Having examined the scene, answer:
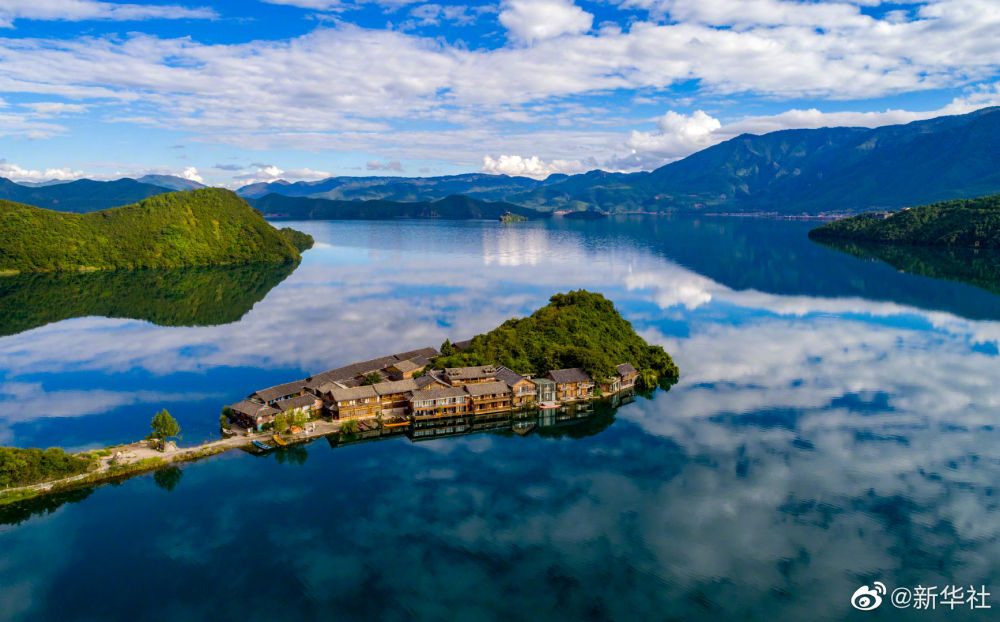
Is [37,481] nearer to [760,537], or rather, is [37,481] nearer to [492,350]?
[492,350]

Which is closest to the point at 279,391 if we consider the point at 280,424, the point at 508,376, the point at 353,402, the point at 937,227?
the point at 280,424

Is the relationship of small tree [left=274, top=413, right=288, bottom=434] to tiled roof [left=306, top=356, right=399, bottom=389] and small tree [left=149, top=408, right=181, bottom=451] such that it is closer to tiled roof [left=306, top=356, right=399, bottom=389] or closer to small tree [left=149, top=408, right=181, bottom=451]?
tiled roof [left=306, top=356, right=399, bottom=389]

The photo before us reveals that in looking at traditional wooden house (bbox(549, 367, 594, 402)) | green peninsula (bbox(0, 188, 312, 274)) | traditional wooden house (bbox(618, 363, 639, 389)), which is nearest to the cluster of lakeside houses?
traditional wooden house (bbox(549, 367, 594, 402))

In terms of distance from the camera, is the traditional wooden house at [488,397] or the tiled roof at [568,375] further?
the tiled roof at [568,375]

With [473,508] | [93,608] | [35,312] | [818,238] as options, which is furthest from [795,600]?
[818,238]

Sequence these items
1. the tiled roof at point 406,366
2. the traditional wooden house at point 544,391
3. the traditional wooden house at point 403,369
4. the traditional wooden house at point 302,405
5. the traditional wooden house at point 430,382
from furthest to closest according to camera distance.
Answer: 1. the tiled roof at point 406,366
2. the traditional wooden house at point 403,369
3. the traditional wooden house at point 544,391
4. the traditional wooden house at point 430,382
5. the traditional wooden house at point 302,405

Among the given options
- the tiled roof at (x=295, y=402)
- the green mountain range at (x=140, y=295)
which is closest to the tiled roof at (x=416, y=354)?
the tiled roof at (x=295, y=402)

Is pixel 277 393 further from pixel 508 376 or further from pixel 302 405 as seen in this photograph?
pixel 508 376

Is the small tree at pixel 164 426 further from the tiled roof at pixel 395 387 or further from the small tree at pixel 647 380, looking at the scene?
the small tree at pixel 647 380
